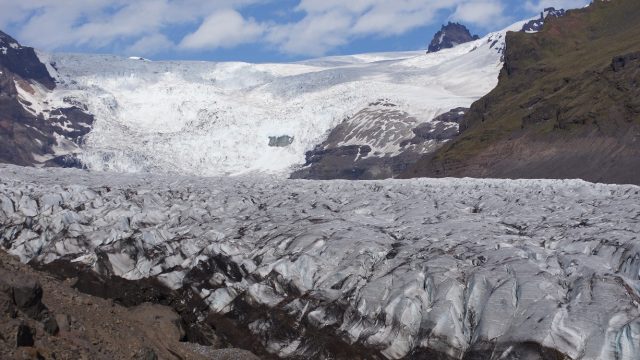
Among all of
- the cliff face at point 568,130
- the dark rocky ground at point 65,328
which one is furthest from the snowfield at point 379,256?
the cliff face at point 568,130

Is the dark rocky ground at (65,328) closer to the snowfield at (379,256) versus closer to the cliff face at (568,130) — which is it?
the snowfield at (379,256)

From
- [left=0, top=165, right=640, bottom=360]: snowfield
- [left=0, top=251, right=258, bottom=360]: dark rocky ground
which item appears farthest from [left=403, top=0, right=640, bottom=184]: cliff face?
[left=0, top=251, right=258, bottom=360]: dark rocky ground

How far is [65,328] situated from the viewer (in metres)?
24.8

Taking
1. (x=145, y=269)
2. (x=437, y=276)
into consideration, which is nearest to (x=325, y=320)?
(x=437, y=276)

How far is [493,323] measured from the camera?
1407 inches

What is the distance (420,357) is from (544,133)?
13312cm

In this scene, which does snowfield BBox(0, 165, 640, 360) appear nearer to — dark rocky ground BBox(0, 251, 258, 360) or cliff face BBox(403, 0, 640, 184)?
dark rocky ground BBox(0, 251, 258, 360)

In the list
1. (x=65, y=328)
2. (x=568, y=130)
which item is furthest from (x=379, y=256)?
(x=568, y=130)

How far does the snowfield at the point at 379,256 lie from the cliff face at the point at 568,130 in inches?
3015

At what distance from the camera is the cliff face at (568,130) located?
142500 millimetres

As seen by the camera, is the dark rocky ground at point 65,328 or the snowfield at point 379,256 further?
the snowfield at point 379,256

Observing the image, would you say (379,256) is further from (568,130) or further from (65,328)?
(568,130)

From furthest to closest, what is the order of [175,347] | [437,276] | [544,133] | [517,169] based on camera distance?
[544,133], [517,169], [437,276], [175,347]

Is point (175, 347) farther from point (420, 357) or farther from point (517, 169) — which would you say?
point (517, 169)
